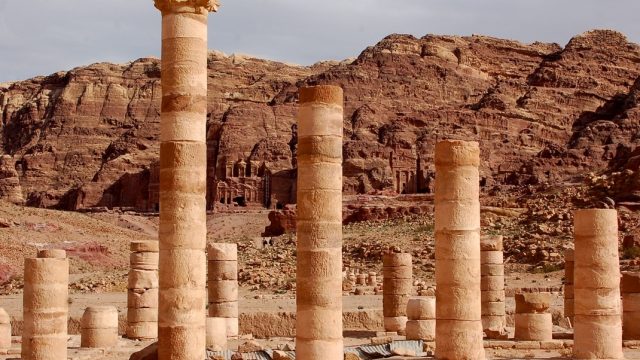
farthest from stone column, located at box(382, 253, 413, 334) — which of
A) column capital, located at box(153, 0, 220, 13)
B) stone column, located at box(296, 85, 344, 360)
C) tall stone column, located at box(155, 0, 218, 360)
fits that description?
column capital, located at box(153, 0, 220, 13)

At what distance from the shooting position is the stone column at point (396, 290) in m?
26.6

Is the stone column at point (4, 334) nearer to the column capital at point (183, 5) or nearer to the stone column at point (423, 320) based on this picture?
the stone column at point (423, 320)

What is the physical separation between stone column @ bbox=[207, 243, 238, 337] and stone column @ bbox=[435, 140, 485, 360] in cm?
747

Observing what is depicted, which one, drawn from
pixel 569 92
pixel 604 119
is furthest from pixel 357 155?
pixel 569 92

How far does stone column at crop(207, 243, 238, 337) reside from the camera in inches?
1014

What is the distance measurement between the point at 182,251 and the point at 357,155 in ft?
263

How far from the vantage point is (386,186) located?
93.8m

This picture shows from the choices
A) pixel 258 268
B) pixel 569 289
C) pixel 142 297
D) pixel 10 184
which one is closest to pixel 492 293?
pixel 569 289

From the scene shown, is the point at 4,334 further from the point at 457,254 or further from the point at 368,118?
the point at 368,118

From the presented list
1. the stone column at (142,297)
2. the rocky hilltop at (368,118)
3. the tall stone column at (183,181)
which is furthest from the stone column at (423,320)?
the rocky hilltop at (368,118)

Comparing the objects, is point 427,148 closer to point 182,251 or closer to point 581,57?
point 581,57

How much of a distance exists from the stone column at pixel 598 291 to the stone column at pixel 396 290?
6700mm

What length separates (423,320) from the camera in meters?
23.7

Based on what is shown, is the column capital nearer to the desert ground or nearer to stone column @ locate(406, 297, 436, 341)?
the desert ground
